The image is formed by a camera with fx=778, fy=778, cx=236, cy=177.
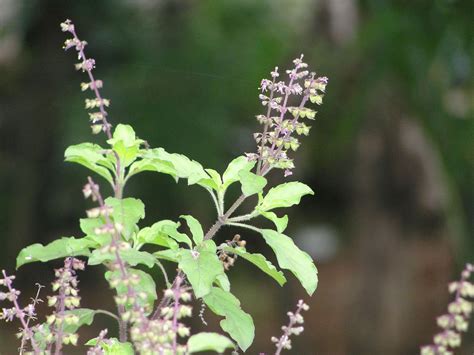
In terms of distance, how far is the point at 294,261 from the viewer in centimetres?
81

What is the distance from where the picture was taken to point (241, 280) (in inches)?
235

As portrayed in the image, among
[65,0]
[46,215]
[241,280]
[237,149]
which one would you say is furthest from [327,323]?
[65,0]

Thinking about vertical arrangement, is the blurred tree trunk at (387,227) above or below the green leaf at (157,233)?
above

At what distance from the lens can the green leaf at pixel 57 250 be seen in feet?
2.63

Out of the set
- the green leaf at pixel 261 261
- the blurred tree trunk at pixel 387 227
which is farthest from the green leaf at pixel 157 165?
the blurred tree trunk at pixel 387 227

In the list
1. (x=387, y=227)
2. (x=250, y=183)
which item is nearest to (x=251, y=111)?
(x=387, y=227)

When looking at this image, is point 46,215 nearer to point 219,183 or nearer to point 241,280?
point 241,280

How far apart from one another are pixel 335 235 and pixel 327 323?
114 centimetres

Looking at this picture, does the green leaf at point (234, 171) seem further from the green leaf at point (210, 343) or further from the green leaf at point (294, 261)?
the green leaf at point (210, 343)

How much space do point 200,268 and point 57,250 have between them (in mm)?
187

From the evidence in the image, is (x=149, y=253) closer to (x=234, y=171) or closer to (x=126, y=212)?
(x=126, y=212)

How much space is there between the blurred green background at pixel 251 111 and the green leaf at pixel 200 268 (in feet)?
7.27

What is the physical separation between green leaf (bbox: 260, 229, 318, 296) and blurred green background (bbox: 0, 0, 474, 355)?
2.14 meters

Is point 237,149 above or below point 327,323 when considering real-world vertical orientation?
above
